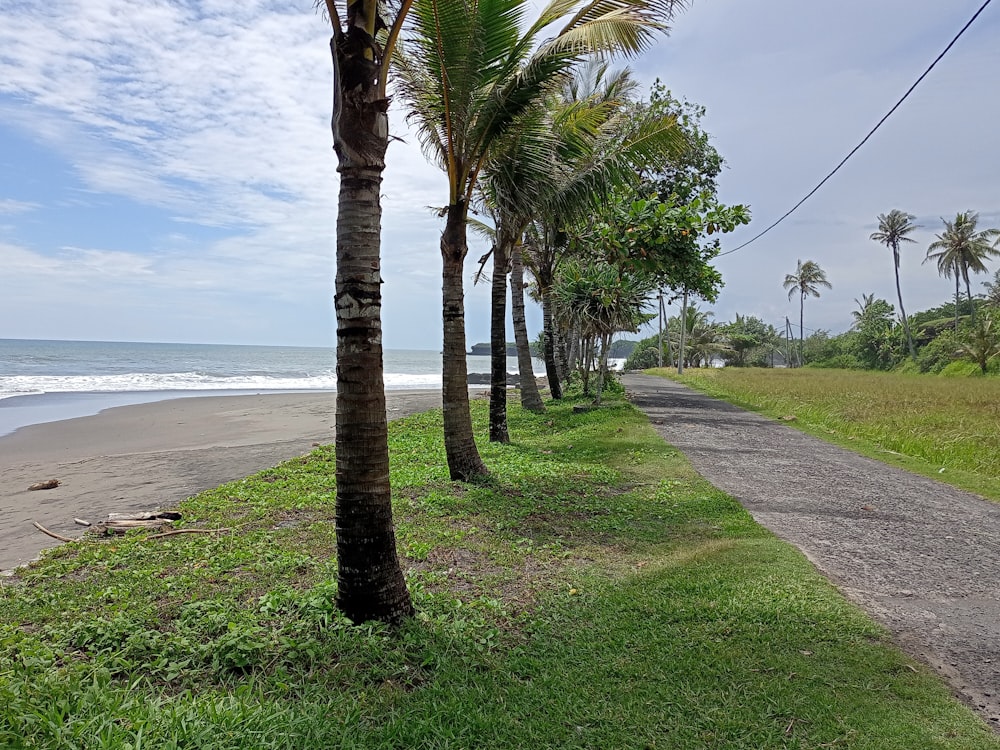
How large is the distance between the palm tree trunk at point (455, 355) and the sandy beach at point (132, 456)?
11.2 feet

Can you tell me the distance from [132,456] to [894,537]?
11680 mm

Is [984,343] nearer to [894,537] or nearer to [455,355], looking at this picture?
[894,537]

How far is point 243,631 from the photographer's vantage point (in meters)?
3.47

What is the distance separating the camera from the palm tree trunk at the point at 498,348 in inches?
429

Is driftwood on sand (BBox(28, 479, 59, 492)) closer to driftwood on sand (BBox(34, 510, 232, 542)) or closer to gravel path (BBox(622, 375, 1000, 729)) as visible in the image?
driftwood on sand (BBox(34, 510, 232, 542))

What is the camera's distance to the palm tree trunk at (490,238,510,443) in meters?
10.9

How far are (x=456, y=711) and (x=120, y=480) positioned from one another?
8.16 m

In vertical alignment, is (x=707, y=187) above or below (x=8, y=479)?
above

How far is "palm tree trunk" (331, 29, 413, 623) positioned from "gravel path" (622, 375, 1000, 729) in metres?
3.05

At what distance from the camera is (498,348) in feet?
35.9

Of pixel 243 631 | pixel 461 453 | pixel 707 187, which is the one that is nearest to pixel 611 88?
pixel 707 187

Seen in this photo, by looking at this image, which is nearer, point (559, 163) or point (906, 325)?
point (559, 163)

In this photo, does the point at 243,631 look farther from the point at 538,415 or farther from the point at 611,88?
the point at 611,88

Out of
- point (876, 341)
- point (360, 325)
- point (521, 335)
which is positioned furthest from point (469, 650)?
point (876, 341)
